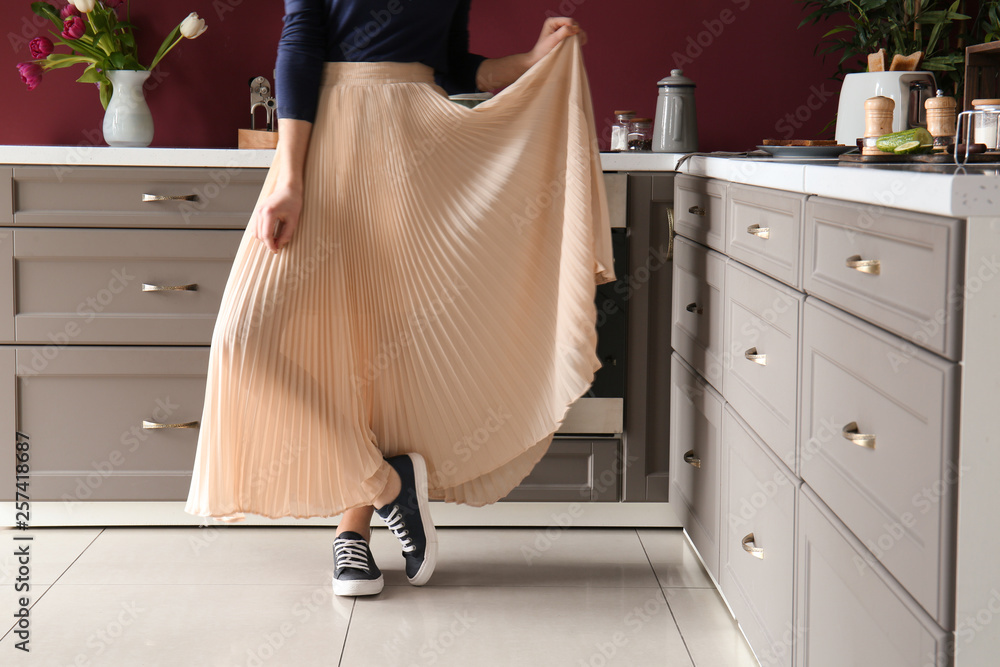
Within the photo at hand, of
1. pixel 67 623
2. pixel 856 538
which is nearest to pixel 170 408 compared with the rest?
pixel 67 623

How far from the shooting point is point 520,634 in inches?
69.6

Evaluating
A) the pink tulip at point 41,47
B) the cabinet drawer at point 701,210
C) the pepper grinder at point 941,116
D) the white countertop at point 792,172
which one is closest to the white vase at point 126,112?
the pink tulip at point 41,47

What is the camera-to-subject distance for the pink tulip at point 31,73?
2539 mm

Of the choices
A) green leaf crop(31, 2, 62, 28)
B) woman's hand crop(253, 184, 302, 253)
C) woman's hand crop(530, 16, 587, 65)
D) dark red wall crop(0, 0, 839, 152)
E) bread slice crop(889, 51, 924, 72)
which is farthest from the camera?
dark red wall crop(0, 0, 839, 152)

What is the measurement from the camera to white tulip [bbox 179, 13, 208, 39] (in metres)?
2.47

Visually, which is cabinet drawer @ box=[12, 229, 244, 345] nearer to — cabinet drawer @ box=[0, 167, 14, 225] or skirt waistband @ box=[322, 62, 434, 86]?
cabinet drawer @ box=[0, 167, 14, 225]

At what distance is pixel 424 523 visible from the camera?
1.96 metres

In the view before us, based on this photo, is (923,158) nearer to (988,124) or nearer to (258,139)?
(988,124)

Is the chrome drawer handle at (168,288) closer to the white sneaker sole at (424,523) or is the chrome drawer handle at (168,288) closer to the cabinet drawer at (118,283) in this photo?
the cabinet drawer at (118,283)

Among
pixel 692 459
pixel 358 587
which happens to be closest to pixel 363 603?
pixel 358 587

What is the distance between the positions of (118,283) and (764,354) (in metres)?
1.48

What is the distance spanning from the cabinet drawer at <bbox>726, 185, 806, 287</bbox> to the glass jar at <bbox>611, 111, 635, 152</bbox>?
85cm

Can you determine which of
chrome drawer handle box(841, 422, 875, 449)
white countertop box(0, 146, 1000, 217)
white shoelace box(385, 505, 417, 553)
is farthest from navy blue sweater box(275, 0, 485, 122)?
chrome drawer handle box(841, 422, 875, 449)

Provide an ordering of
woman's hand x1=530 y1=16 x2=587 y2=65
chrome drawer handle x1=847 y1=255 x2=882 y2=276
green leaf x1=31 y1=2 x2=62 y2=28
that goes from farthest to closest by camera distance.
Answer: green leaf x1=31 y1=2 x2=62 y2=28, woman's hand x1=530 y1=16 x2=587 y2=65, chrome drawer handle x1=847 y1=255 x2=882 y2=276
